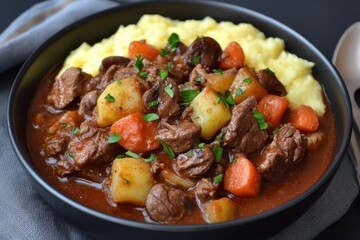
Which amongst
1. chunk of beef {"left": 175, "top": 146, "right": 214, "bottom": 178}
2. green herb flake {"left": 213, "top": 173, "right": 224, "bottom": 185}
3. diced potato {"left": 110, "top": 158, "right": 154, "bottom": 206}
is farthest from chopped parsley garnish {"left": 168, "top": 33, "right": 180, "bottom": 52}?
green herb flake {"left": 213, "top": 173, "right": 224, "bottom": 185}

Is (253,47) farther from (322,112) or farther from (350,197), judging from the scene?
(350,197)

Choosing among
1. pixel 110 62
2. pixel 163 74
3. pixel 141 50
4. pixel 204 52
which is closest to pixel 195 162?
pixel 163 74

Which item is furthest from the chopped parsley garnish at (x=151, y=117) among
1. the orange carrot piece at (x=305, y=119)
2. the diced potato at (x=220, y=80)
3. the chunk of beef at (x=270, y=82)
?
the orange carrot piece at (x=305, y=119)

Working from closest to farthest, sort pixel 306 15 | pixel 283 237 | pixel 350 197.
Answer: pixel 283 237 → pixel 350 197 → pixel 306 15

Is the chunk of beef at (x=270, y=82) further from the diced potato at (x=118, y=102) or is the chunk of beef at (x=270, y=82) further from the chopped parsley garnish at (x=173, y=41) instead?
the diced potato at (x=118, y=102)

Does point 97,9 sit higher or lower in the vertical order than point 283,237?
higher

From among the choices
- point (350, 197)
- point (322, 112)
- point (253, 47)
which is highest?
point (253, 47)

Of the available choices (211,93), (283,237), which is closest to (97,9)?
(211,93)
